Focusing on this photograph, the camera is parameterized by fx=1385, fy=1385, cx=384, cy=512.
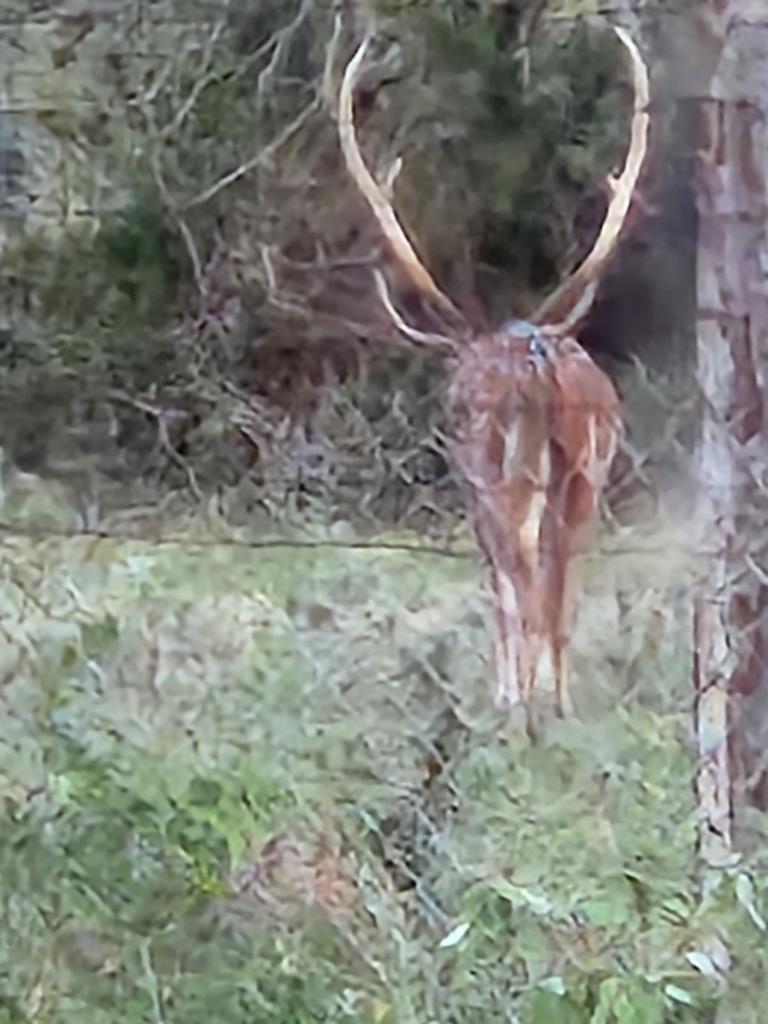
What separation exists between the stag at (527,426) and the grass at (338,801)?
0.08 ft

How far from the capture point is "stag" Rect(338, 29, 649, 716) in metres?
0.95

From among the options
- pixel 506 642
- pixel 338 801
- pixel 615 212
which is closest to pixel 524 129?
pixel 615 212

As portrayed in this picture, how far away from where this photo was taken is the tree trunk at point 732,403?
3.07 feet

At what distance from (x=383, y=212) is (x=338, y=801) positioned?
41 cm

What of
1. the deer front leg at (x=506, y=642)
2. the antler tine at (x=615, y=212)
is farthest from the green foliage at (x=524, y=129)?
the deer front leg at (x=506, y=642)

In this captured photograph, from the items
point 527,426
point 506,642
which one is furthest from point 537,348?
point 506,642

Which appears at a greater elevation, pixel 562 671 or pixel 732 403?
pixel 732 403

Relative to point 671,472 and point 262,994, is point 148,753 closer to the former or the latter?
point 262,994

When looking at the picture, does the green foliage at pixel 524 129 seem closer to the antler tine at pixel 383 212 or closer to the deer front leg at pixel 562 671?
the antler tine at pixel 383 212

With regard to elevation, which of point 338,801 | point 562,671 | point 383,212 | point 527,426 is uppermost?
point 383,212

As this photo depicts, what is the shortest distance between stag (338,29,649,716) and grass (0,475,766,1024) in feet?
0.08

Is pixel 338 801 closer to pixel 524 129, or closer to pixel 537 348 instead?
pixel 537 348

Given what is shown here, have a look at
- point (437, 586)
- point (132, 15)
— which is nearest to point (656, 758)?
point (437, 586)

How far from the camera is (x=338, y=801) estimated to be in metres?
0.98
